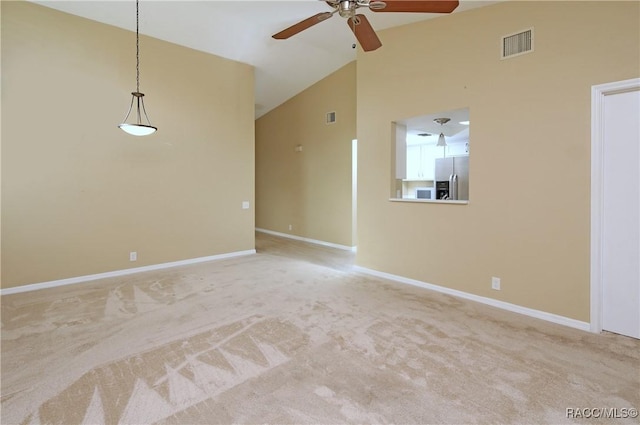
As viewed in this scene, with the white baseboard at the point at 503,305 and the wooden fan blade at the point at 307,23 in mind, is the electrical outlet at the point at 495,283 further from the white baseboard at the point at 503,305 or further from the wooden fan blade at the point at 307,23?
the wooden fan blade at the point at 307,23

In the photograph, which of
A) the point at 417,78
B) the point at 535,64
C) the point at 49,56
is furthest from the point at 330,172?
the point at 49,56

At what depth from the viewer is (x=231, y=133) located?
221 inches

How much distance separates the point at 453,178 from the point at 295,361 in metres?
4.49

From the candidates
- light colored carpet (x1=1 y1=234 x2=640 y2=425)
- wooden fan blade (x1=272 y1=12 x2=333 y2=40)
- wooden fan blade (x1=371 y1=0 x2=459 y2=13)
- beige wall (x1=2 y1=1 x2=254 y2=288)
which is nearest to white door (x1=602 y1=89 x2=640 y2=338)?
light colored carpet (x1=1 y1=234 x2=640 y2=425)

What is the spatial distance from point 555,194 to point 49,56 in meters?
5.85

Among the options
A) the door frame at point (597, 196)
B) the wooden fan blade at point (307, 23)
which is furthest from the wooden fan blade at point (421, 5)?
the door frame at point (597, 196)

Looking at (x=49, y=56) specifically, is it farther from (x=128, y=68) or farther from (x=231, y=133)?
(x=231, y=133)

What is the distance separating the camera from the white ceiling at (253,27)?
3.96 m

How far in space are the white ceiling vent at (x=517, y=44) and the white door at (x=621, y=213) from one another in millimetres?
839

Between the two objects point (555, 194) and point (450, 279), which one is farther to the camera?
point (450, 279)

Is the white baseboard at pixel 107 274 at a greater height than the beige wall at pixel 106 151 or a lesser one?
lesser

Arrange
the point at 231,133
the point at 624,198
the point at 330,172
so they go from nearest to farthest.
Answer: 1. the point at 624,198
2. the point at 231,133
3. the point at 330,172

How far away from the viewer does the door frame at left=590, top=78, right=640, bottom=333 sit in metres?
2.65

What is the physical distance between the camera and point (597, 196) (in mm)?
2676
